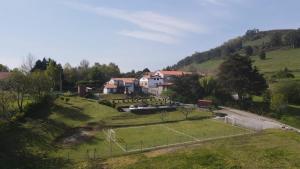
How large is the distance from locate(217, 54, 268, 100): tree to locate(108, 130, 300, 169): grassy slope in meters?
33.9

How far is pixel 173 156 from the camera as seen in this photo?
38.2 metres

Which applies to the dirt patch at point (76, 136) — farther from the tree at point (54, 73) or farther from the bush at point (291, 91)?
the bush at point (291, 91)

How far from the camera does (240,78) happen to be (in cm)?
7831

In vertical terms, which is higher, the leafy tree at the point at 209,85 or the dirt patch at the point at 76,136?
the leafy tree at the point at 209,85

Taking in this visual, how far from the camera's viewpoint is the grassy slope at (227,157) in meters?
34.9

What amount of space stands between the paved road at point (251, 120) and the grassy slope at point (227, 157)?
39.4 feet

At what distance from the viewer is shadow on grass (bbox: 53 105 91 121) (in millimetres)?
60688

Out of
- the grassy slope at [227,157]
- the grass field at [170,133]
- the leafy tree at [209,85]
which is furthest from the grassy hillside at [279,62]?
the grassy slope at [227,157]

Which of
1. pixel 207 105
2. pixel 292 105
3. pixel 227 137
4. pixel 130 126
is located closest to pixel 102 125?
pixel 130 126

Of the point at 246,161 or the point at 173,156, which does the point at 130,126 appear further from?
the point at 246,161

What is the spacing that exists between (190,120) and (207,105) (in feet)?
46.8

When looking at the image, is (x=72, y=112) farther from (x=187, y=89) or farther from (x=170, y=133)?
(x=187, y=89)

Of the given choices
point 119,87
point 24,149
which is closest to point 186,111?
point 119,87

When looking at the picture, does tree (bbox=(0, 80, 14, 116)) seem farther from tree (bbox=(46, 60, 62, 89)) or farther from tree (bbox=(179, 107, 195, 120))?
tree (bbox=(179, 107, 195, 120))
